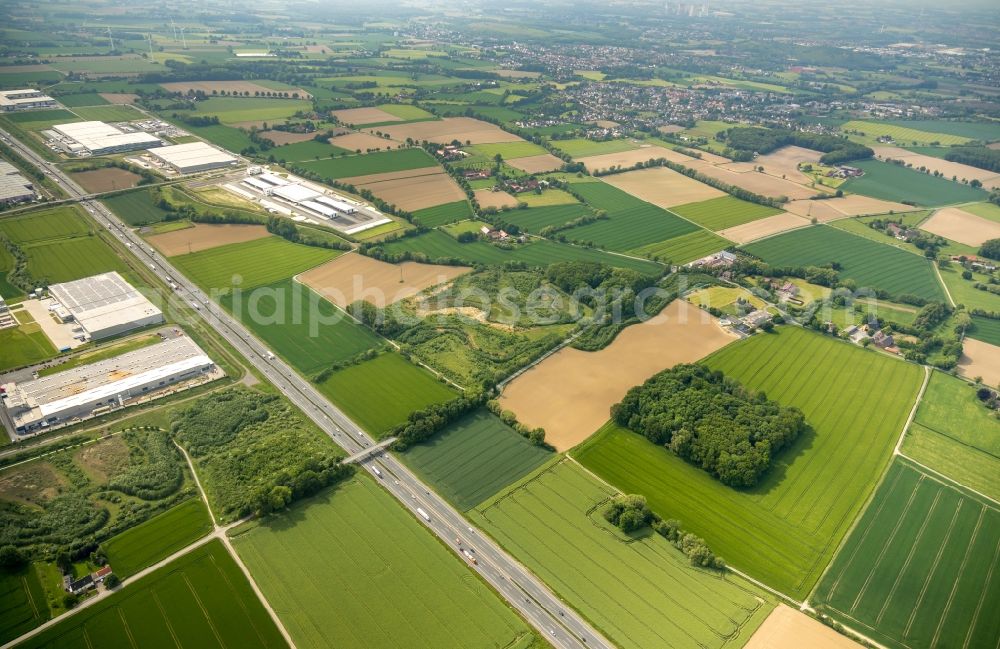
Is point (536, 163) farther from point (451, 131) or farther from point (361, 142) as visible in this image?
point (361, 142)

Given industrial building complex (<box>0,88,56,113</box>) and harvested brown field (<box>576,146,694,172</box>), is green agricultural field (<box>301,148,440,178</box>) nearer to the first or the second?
harvested brown field (<box>576,146,694,172</box>)

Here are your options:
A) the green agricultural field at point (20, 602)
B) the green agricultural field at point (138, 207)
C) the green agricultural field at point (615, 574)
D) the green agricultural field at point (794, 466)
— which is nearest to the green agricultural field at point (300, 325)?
the green agricultural field at point (615, 574)

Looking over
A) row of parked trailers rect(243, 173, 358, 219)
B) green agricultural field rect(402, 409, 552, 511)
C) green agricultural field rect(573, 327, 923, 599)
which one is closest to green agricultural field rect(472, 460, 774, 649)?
green agricultural field rect(402, 409, 552, 511)

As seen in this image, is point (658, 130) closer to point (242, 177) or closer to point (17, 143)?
point (242, 177)

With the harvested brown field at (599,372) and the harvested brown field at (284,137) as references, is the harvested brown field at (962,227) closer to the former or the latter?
the harvested brown field at (599,372)

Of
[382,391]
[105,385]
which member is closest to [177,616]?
[382,391]
